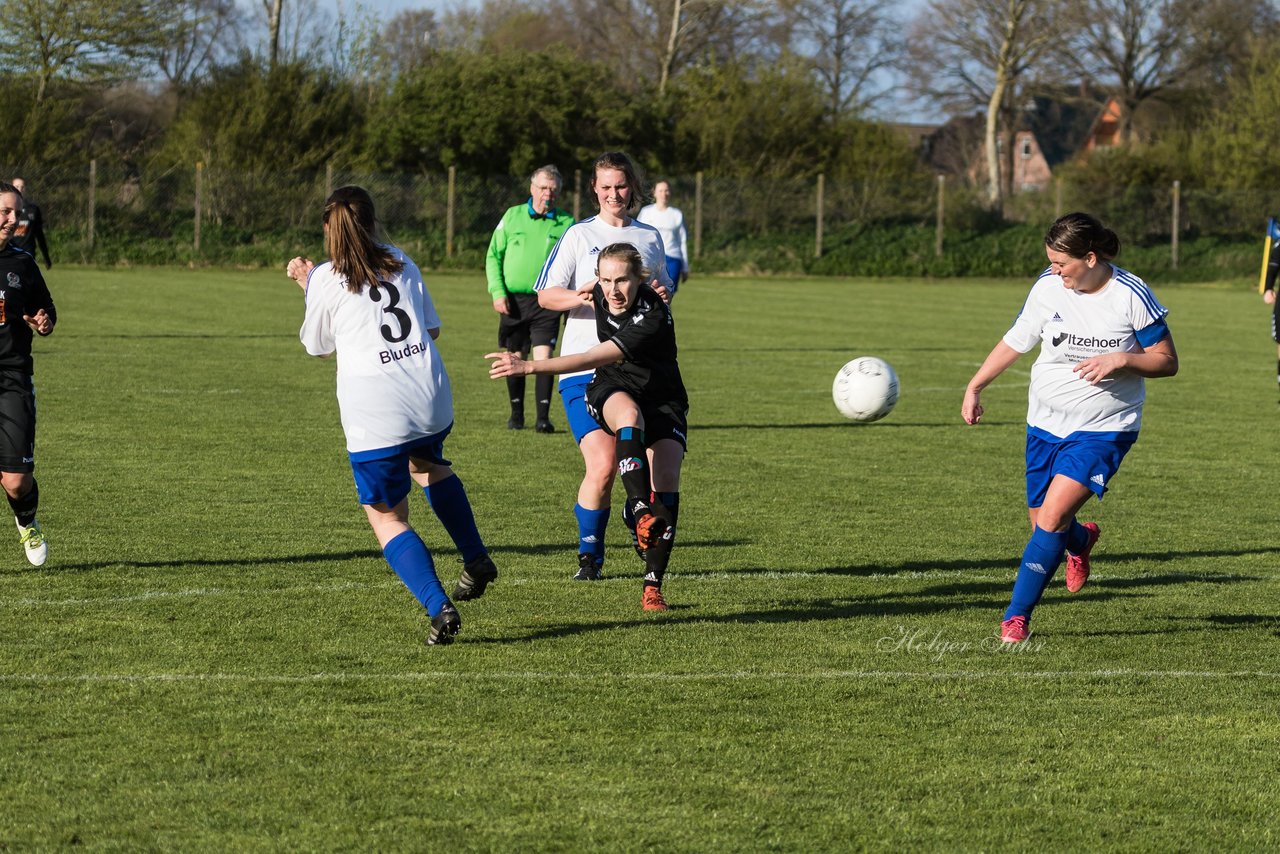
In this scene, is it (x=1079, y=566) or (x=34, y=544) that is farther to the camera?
(x=34, y=544)

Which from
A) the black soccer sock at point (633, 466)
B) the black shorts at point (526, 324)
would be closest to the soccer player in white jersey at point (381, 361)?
the black soccer sock at point (633, 466)

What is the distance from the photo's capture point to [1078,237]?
235 inches

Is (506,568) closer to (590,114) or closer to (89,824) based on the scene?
(89,824)

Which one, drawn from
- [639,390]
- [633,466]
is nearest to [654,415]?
[639,390]

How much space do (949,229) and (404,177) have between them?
1452 cm

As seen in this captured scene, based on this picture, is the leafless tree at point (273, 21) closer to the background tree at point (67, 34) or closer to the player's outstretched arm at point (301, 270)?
the background tree at point (67, 34)

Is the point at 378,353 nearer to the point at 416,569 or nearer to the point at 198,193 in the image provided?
the point at 416,569

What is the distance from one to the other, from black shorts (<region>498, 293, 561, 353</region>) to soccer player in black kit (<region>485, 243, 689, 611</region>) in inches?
210

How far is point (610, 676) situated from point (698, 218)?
119 feet

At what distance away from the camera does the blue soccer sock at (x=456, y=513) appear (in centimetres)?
610

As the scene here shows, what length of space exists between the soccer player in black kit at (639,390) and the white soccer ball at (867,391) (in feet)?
9.79

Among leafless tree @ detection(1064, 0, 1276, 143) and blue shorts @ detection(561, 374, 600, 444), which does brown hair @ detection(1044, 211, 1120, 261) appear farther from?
leafless tree @ detection(1064, 0, 1276, 143)

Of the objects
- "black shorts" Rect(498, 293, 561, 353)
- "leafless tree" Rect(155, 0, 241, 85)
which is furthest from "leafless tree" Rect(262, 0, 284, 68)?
"black shorts" Rect(498, 293, 561, 353)

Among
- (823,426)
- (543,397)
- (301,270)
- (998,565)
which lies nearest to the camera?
(301,270)
